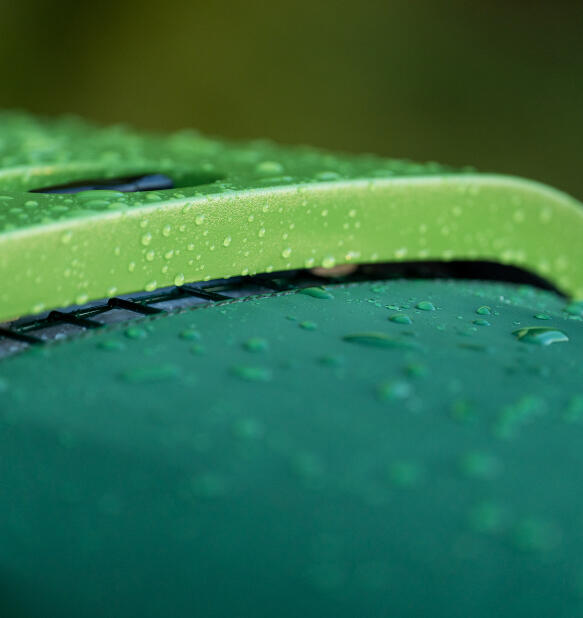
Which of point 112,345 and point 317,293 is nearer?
point 112,345

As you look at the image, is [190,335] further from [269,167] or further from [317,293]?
[269,167]

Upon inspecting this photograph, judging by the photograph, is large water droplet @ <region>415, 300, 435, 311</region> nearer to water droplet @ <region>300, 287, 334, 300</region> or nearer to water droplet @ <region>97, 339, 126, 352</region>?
water droplet @ <region>300, 287, 334, 300</region>

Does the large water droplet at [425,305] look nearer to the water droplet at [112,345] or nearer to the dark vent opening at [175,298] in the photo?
the dark vent opening at [175,298]

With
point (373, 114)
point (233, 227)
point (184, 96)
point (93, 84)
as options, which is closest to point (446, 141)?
point (373, 114)

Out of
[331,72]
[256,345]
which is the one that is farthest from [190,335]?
[331,72]

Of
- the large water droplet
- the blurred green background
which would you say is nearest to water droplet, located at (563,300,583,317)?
the large water droplet

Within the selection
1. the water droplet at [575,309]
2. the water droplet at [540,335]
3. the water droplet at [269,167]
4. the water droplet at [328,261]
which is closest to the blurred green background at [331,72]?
the water droplet at [269,167]
